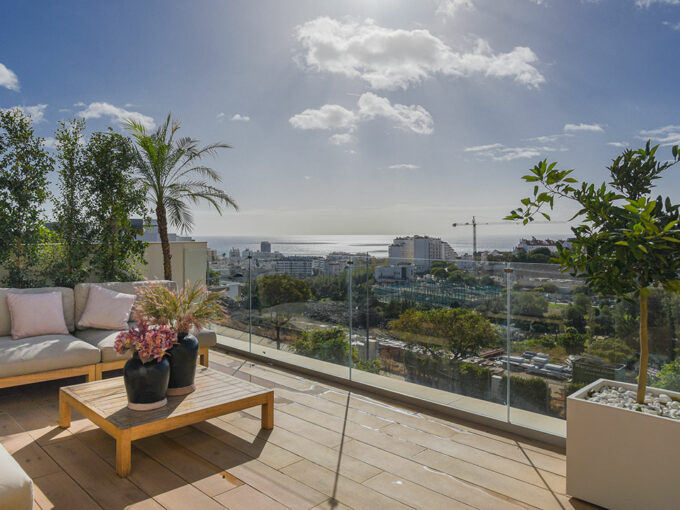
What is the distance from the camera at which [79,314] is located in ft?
13.7

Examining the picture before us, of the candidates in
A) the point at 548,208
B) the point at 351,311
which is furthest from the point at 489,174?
the point at 548,208

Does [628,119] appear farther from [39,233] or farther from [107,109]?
[39,233]

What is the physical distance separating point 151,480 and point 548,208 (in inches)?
94.5

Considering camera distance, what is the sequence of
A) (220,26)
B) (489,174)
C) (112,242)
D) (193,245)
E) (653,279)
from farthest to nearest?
(489,174) < (193,245) < (220,26) < (112,242) < (653,279)

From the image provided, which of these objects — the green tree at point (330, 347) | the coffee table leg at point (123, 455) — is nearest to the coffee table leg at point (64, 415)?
the coffee table leg at point (123, 455)

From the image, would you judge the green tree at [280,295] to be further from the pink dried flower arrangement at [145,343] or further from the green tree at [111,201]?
the pink dried flower arrangement at [145,343]

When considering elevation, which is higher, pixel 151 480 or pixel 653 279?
pixel 653 279

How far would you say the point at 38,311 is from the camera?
3.82 meters

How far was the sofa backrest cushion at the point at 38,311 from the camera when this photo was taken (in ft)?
12.5

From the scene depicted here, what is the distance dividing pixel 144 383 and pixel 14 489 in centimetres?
104

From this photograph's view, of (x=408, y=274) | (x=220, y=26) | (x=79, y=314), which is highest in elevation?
(x=220, y=26)

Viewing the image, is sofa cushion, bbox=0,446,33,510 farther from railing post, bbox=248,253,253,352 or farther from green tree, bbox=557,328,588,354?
railing post, bbox=248,253,253,352

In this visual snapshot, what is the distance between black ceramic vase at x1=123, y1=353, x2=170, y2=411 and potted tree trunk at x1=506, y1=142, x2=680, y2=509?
205 cm

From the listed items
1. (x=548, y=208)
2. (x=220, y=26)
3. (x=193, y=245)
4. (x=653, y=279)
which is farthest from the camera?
(x=193, y=245)
